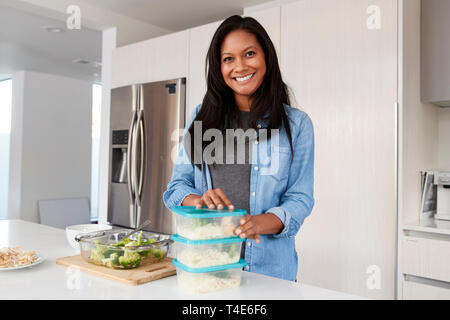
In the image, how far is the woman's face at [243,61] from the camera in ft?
4.39

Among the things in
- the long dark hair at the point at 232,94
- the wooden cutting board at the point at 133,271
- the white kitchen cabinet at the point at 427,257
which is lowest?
the white kitchen cabinet at the point at 427,257

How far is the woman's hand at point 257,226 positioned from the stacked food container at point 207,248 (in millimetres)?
19

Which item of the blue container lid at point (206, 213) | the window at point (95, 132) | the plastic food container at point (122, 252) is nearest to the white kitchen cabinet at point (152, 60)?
the plastic food container at point (122, 252)

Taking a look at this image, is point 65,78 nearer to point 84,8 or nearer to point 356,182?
point 84,8

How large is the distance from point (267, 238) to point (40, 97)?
229 inches

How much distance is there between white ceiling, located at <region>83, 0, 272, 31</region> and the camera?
3451 mm

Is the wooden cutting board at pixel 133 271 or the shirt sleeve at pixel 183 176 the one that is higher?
the shirt sleeve at pixel 183 176

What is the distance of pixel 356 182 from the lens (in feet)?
7.33

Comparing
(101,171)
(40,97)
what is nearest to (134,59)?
(101,171)

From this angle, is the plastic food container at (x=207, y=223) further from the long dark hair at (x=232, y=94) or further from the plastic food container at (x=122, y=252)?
the long dark hair at (x=232, y=94)

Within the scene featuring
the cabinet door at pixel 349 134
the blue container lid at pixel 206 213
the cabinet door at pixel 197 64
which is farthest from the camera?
the cabinet door at pixel 197 64

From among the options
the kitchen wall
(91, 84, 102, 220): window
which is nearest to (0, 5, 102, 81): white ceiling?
the kitchen wall

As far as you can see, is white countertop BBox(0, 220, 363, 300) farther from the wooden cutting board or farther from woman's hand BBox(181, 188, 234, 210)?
woman's hand BBox(181, 188, 234, 210)

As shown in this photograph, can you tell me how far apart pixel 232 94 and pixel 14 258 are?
89 centimetres
